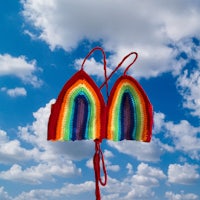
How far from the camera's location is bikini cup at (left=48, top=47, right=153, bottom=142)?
15.5ft

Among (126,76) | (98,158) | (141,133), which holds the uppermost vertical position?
(126,76)

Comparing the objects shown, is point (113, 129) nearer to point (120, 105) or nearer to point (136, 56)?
point (120, 105)

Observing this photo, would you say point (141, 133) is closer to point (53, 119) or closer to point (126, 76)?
point (126, 76)

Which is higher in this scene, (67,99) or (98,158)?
(67,99)

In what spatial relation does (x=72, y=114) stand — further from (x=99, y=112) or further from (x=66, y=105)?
(x=99, y=112)

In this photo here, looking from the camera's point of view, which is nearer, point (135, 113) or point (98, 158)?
point (98, 158)

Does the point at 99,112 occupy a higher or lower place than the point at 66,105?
lower

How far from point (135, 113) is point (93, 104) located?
554 mm

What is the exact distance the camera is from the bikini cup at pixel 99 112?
474 centimetres

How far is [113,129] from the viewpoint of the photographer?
15.7ft

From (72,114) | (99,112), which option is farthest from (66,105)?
(99,112)

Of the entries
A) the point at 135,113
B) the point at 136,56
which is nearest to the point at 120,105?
the point at 135,113

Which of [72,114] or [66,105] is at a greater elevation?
[66,105]

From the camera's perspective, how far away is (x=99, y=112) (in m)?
4.81
